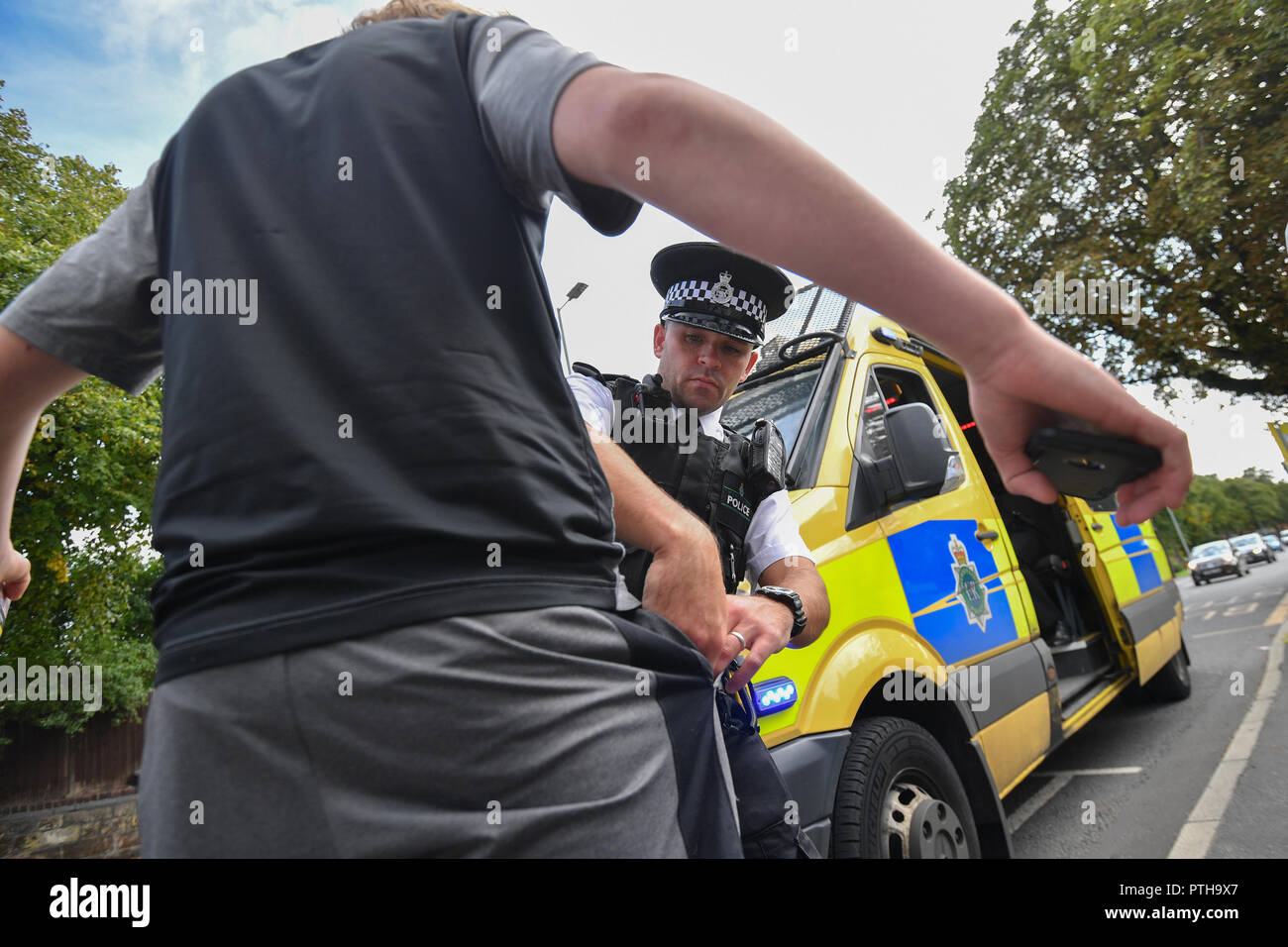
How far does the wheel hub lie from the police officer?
976 mm

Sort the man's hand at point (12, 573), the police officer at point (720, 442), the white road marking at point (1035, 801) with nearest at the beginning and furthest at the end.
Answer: the man's hand at point (12, 573) → the police officer at point (720, 442) → the white road marking at point (1035, 801)

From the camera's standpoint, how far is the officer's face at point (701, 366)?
2602 millimetres

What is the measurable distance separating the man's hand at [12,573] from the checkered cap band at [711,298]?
2.02 meters

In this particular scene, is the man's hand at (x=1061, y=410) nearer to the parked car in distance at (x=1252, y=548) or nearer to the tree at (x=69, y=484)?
the tree at (x=69, y=484)

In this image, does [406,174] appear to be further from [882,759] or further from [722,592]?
[882,759]

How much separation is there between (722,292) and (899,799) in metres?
1.81

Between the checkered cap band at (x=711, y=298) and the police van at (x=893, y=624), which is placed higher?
the checkered cap band at (x=711, y=298)

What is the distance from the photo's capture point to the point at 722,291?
2686 mm

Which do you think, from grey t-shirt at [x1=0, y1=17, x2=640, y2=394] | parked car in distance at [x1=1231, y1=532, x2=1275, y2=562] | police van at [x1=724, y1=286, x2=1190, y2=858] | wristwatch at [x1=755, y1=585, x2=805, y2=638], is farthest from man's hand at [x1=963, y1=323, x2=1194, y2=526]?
parked car in distance at [x1=1231, y1=532, x2=1275, y2=562]

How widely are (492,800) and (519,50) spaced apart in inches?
29.7

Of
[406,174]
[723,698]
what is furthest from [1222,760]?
[406,174]

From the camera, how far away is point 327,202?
81 centimetres
